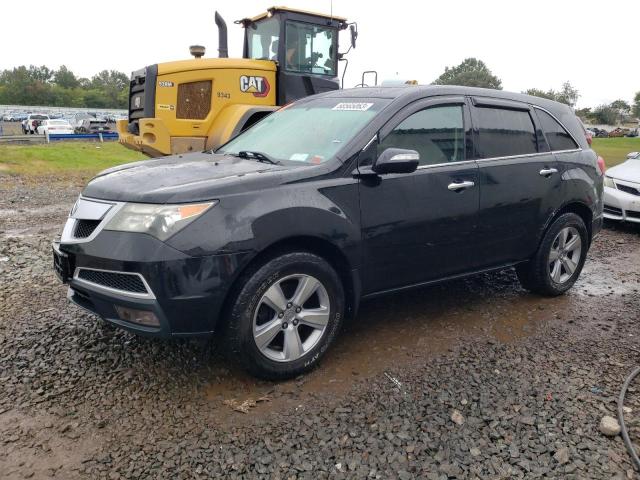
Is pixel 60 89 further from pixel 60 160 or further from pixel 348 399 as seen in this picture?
pixel 348 399

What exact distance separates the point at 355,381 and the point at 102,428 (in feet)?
4.83

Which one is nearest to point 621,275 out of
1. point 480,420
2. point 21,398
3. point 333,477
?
point 480,420

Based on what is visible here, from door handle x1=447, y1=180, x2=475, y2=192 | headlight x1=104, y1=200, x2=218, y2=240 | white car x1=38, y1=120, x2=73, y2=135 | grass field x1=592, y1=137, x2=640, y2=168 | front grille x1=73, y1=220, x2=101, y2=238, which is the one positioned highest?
white car x1=38, y1=120, x2=73, y2=135

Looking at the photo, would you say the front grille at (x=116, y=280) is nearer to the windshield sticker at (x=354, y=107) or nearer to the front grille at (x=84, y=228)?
the front grille at (x=84, y=228)

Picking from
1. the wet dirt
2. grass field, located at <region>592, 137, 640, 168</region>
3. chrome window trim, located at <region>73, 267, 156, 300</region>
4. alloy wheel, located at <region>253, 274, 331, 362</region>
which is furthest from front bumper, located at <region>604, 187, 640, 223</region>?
grass field, located at <region>592, 137, 640, 168</region>

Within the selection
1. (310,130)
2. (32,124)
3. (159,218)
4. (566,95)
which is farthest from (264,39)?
(566,95)

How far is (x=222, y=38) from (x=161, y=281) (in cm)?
720

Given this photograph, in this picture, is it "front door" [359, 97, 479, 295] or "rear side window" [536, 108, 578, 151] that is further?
"rear side window" [536, 108, 578, 151]

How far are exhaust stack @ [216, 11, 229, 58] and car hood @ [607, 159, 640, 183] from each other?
656 cm

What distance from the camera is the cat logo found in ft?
26.9

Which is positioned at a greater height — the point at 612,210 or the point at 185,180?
the point at 185,180

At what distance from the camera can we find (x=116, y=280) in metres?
2.89

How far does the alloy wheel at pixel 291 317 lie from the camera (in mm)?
3092

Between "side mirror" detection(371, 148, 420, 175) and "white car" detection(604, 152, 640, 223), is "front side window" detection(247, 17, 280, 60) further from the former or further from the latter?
"side mirror" detection(371, 148, 420, 175)
